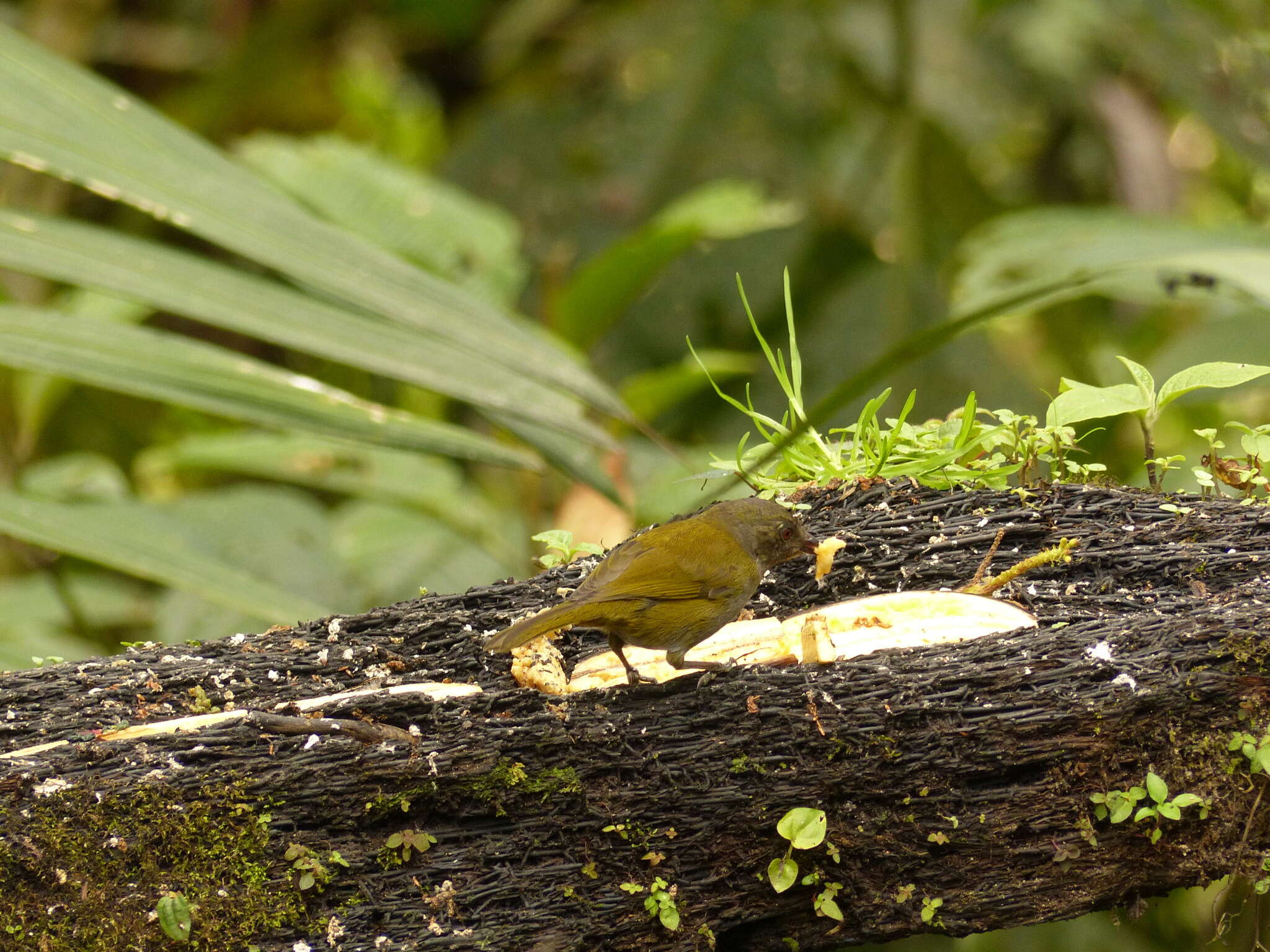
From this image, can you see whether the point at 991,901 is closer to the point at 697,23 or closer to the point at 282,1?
the point at 697,23

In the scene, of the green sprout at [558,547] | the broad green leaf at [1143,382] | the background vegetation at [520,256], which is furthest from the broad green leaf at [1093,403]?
the green sprout at [558,547]

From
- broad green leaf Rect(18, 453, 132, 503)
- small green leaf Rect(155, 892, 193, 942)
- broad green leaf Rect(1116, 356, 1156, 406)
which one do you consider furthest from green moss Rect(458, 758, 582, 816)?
broad green leaf Rect(18, 453, 132, 503)

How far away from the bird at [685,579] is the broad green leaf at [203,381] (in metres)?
0.26

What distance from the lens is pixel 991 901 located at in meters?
1.50

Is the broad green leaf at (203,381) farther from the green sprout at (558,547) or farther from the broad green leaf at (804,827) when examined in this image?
the broad green leaf at (804,827)

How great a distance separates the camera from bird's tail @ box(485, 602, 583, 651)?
1545 millimetres

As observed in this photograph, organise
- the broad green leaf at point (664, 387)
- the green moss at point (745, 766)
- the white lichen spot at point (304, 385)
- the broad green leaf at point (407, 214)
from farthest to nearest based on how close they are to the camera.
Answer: the broad green leaf at point (407, 214) → the broad green leaf at point (664, 387) → the white lichen spot at point (304, 385) → the green moss at point (745, 766)

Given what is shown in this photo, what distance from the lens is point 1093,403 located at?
173cm

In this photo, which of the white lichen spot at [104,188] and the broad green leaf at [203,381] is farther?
the broad green leaf at [203,381]

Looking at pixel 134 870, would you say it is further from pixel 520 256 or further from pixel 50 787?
pixel 520 256

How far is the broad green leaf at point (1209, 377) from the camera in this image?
1.69m

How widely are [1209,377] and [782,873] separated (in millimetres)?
982

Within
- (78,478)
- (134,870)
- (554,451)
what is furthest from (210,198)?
(78,478)

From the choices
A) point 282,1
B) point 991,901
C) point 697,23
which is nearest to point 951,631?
point 991,901
